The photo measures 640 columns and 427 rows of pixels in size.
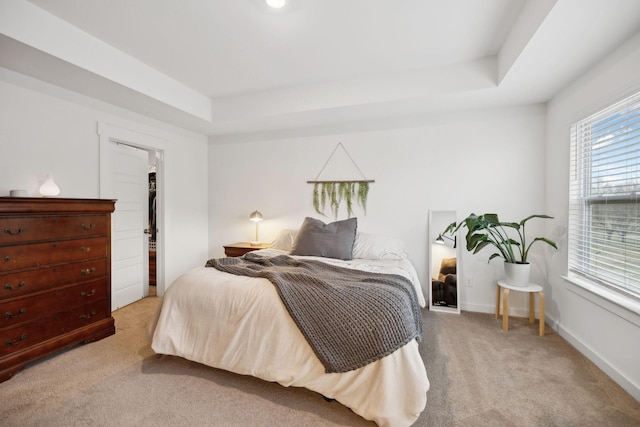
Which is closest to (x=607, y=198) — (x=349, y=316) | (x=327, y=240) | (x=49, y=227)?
(x=349, y=316)

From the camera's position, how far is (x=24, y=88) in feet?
7.61

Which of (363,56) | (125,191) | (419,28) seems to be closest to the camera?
(419,28)

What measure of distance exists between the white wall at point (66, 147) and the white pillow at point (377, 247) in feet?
8.26

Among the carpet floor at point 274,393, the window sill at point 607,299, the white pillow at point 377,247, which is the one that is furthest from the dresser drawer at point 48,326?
the window sill at point 607,299

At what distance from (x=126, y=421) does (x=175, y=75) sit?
2979 mm

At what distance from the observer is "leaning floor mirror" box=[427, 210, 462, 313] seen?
3.11 meters

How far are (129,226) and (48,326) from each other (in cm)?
151

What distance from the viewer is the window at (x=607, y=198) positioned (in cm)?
184

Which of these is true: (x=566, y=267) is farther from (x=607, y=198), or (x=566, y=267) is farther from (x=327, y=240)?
(x=327, y=240)

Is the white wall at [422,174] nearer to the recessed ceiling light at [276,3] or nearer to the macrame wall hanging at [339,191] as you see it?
the macrame wall hanging at [339,191]

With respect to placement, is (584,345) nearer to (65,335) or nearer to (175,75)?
(65,335)

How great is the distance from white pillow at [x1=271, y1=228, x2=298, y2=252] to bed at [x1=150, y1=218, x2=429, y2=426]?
3.90 feet

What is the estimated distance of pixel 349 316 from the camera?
157 cm

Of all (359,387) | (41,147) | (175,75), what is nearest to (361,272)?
(359,387)
